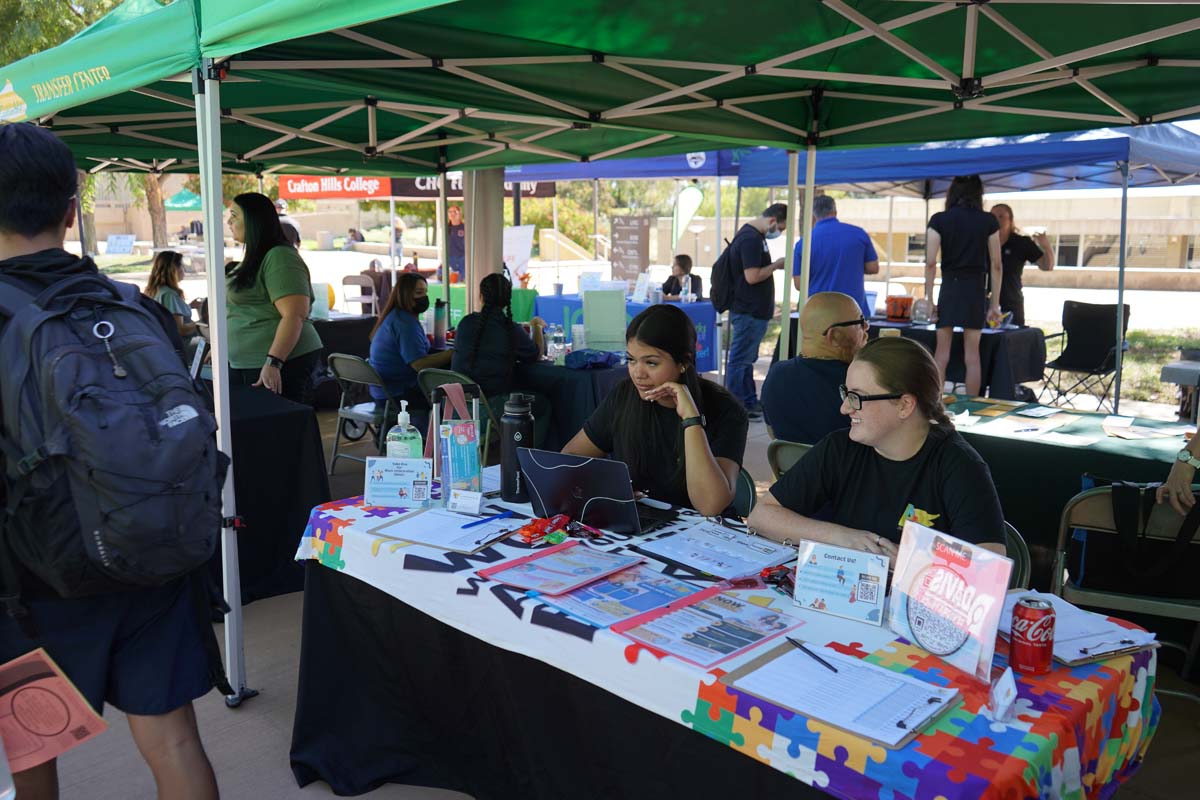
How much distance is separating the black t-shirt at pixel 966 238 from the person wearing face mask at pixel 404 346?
3297 mm

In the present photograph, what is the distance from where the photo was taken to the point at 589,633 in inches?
64.6

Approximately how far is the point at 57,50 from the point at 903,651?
11.5 ft

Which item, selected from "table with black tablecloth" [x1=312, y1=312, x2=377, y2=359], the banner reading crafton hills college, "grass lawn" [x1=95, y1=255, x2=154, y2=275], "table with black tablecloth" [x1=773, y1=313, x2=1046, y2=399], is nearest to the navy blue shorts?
"table with black tablecloth" [x1=773, y1=313, x2=1046, y2=399]

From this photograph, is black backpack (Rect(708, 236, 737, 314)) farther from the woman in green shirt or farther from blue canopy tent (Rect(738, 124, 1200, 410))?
the woman in green shirt

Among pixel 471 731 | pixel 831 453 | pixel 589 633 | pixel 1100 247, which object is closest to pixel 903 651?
pixel 589 633

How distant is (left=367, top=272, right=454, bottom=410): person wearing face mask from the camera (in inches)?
209

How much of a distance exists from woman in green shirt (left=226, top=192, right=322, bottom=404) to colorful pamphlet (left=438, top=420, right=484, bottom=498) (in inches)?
68.2

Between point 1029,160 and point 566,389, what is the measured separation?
3577 millimetres

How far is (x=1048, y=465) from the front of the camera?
3.41m

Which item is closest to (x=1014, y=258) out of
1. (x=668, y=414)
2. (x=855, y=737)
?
(x=668, y=414)

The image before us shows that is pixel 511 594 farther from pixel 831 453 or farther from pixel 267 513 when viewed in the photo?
pixel 267 513

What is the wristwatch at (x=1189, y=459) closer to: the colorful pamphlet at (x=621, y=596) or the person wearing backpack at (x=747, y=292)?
the colorful pamphlet at (x=621, y=596)

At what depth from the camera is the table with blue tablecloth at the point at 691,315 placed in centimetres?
869

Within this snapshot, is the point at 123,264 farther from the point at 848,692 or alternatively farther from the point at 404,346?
the point at 848,692
